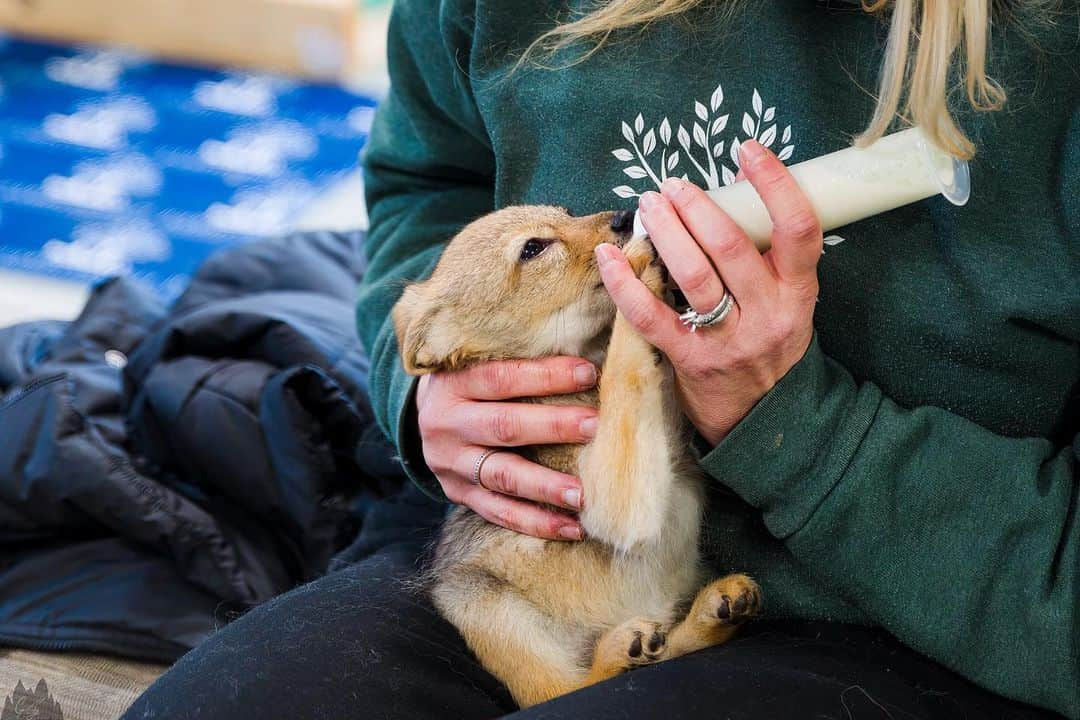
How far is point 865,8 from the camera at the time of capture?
126 centimetres

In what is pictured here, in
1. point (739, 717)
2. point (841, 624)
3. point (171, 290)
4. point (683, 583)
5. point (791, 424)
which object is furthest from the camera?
point (171, 290)

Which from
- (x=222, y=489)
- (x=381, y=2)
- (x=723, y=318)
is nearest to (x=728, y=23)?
(x=723, y=318)

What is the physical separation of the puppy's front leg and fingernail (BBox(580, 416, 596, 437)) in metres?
0.02

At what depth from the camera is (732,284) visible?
1.15 metres

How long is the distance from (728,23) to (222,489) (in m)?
1.24

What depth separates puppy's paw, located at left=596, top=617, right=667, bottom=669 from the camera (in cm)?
132

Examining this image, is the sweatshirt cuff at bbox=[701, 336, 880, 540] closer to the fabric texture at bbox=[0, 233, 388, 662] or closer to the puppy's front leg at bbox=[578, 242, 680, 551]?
the puppy's front leg at bbox=[578, 242, 680, 551]

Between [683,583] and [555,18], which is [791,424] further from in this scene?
[555,18]

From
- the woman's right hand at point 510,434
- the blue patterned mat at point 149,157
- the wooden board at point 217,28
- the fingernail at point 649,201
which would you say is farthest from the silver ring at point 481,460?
the wooden board at point 217,28

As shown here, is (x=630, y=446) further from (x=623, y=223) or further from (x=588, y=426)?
(x=623, y=223)

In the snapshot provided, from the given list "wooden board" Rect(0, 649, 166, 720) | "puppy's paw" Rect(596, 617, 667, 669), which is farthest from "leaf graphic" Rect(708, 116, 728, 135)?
"wooden board" Rect(0, 649, 166, 720)

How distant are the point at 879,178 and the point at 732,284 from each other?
0.18 meters

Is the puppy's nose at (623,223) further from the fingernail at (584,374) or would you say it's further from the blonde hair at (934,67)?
the blonde hair at (934,67)

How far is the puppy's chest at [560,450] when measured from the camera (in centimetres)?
144
